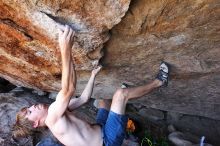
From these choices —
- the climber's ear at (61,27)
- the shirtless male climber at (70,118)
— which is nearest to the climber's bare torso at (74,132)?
the shirtless male climber at (70,118)

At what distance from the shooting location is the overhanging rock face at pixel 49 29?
3.89 metres

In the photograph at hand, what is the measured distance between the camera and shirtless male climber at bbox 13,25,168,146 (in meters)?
4.01

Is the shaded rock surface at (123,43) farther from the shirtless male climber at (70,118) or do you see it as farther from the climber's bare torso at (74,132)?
the climber's bare torso at (74,132)

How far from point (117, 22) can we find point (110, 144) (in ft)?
5.24

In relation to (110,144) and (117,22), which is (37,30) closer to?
(117,22)

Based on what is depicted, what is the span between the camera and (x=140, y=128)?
7371 mm

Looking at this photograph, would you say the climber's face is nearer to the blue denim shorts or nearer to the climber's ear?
Result: the blue denim shorts

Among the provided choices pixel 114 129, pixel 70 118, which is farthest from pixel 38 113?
pixel 114 129

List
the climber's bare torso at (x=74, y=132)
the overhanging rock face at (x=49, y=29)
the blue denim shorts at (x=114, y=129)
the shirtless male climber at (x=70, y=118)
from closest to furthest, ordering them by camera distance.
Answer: the overhanging rock face at (x=49, y=29)
the shirtless male climber at (x=70, y=118)
the climber's bare torso at (x=74, y=132)
the blue denim shorts at (x=114, y=129)

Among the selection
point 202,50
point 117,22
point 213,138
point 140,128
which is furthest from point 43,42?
point 213,138

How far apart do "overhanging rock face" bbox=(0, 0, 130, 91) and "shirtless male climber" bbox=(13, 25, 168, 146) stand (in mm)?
253

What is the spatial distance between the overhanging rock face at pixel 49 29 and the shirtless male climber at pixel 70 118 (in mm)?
253

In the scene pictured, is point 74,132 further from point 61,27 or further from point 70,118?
point 61,27

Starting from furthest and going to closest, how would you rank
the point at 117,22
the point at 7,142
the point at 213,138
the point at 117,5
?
the point at 213,138
the point at 7,142
the point at 117,22
the point at 117,5
